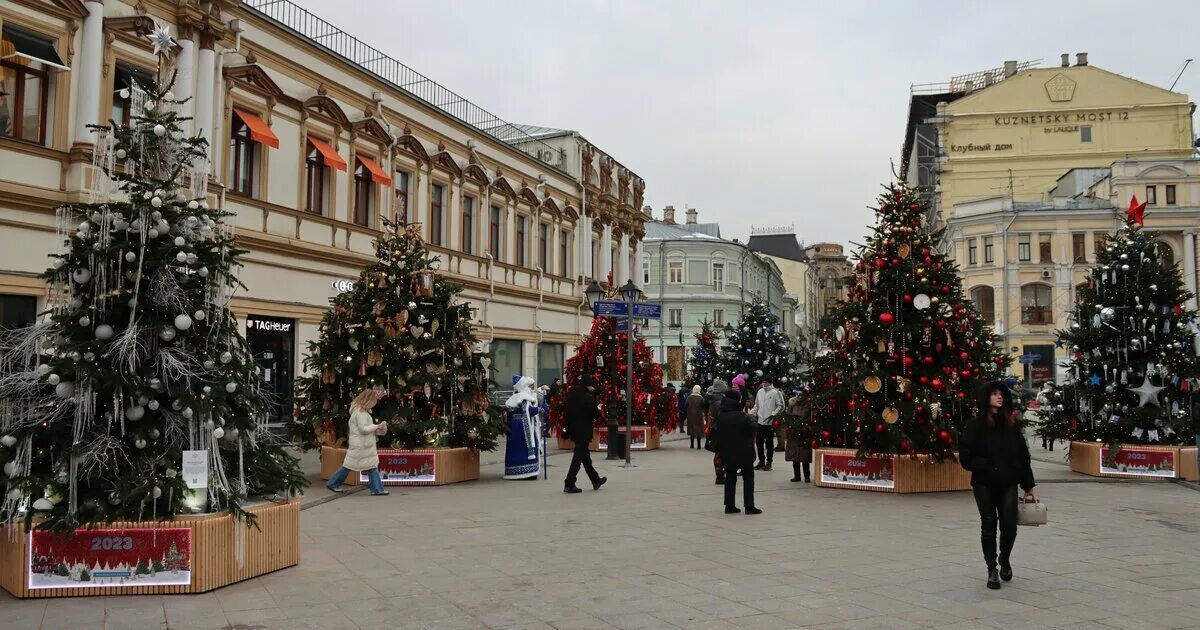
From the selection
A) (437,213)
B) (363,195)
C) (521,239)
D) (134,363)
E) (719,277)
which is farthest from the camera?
(719,277)

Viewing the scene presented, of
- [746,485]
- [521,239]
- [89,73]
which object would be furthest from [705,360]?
[89,73]

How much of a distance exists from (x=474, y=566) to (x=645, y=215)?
37.9 metres

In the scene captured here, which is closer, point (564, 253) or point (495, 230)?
point (495, 230)

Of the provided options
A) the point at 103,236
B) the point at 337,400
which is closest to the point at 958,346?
the point at 337,400

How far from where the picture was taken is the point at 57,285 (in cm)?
765

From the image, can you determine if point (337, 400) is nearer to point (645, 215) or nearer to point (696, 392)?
point (696, 392)

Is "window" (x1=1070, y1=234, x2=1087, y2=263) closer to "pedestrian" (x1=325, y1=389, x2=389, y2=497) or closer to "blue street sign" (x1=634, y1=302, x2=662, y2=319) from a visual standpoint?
"blue street sign" (x1=634, y1=302, x2=662, y2=319)

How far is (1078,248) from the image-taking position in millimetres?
53219

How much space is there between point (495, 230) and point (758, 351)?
9904 mm

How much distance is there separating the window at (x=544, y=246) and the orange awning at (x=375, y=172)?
10416mm

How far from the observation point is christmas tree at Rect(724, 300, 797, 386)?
94.4 ft

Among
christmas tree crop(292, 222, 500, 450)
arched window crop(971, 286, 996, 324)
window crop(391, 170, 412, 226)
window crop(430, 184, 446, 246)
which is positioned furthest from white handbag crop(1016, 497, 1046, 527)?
arched window crop(971, 286, 996, 324)

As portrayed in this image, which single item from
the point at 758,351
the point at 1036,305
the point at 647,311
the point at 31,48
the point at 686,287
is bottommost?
the point at 758,351

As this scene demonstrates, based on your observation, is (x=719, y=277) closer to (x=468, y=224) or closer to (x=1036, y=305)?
(x=1036, y=305)
